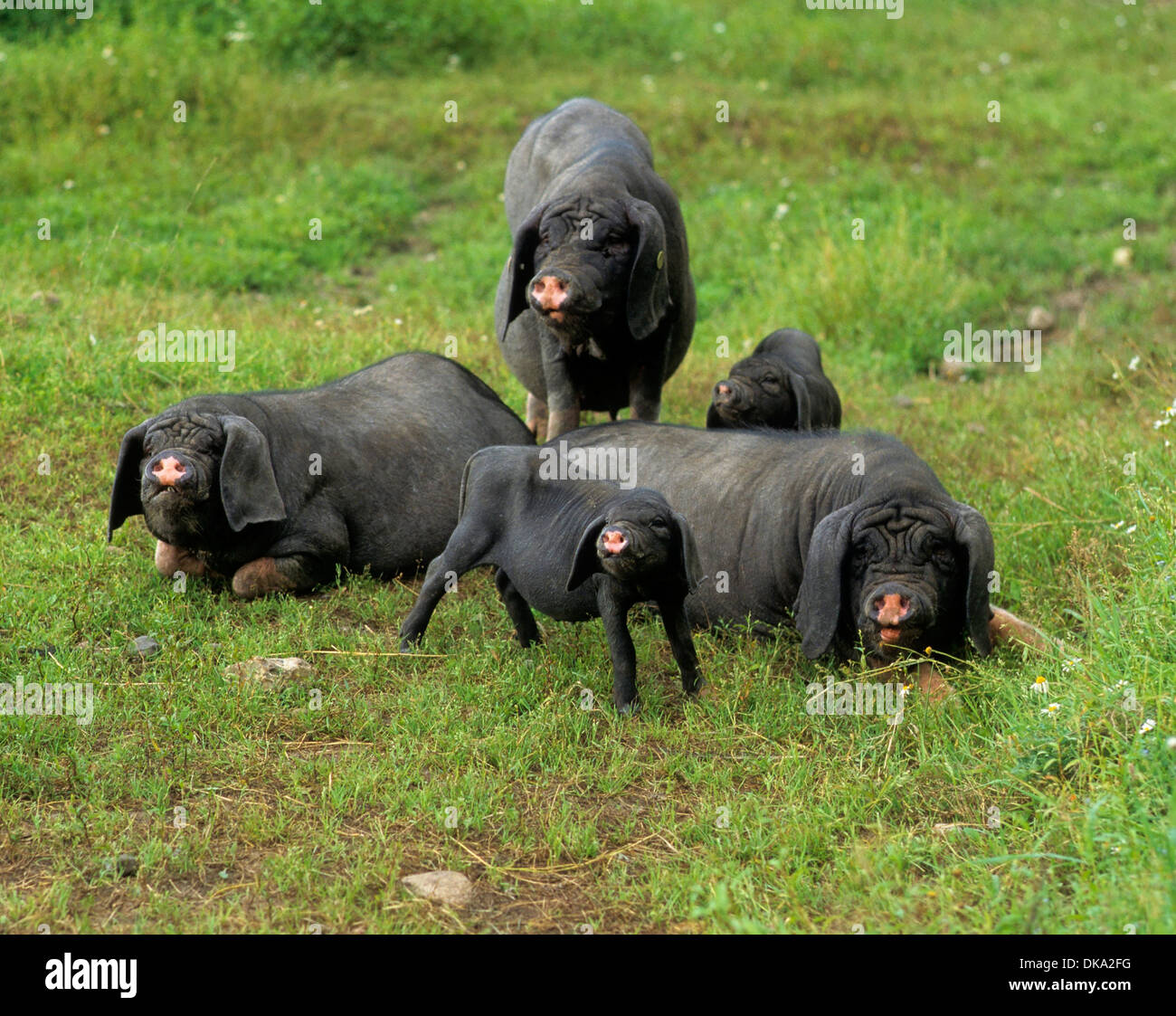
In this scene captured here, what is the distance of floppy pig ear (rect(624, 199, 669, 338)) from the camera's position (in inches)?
284

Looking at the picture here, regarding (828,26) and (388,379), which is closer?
(388,379)

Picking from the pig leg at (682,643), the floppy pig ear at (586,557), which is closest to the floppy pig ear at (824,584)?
the pig leg at (682,643)

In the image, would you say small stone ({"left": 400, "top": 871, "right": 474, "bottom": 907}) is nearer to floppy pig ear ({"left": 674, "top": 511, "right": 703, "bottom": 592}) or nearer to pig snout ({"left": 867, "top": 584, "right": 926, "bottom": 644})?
floppy pig ear ({"left": 674, "top": 511, "right": 703, "bottom": 592})

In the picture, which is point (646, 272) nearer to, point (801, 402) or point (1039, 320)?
point (801, 402)

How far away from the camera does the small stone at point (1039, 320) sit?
39.8 ft

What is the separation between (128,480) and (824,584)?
3531 millimetres

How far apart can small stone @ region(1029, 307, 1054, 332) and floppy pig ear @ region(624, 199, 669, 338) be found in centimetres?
578

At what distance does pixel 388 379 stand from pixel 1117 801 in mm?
5169

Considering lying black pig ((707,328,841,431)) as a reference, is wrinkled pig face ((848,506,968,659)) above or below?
below

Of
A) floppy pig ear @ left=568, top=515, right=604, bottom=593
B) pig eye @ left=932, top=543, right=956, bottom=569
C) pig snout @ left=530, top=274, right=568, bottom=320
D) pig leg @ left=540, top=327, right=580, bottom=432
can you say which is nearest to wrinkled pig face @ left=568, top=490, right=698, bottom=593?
floppy pig ear @ left=568, top=515, right=604, bottom=593

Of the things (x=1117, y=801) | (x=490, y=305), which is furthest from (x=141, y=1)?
(x=1117, y=801)

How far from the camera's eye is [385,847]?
4.98 metres

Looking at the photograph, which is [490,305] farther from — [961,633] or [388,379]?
[961,633]

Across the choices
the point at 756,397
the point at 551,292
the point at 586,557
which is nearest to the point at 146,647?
the point at 586,557
